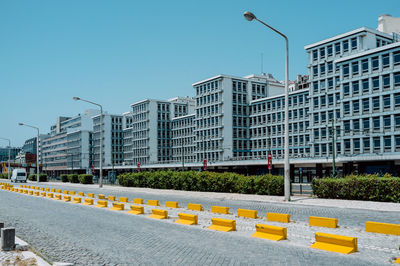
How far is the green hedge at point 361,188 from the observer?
2128 cm

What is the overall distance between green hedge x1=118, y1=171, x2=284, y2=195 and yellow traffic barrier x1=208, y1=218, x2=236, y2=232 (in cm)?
1386

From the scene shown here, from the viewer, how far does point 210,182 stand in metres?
32.7

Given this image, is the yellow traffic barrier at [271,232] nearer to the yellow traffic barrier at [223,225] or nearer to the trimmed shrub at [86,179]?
the yellow traffic barrier at [223,225]

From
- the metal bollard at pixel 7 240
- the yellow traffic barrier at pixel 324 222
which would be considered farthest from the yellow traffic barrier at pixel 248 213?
the metal bollard at pixel 7 240

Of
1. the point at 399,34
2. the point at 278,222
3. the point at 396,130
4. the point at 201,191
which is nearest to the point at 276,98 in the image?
the point at 399,34

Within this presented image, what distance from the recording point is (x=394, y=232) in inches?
462

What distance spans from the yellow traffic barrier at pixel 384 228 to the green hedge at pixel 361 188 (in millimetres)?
10061

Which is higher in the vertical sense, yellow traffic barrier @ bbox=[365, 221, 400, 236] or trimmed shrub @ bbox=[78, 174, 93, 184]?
yellow traffic barrier @ bbox=[365, 221, 400, 236]

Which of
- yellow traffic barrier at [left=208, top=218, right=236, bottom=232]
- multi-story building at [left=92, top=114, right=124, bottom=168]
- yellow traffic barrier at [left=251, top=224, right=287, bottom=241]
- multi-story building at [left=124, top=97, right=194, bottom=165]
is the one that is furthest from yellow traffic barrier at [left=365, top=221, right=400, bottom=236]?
multi-story building at [left=92, top=114, right=124, bottom=168]

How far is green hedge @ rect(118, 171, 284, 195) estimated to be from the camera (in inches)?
1083

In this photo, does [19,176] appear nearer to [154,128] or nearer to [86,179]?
[86,179]

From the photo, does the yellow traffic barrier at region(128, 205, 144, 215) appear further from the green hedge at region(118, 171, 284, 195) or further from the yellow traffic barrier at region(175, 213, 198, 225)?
the green hedge at region(118, 171, 284, 195)

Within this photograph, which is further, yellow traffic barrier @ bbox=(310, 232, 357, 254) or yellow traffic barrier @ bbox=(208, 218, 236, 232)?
yellow traffic barrier @ bbox=(208, 218, 236, 232)

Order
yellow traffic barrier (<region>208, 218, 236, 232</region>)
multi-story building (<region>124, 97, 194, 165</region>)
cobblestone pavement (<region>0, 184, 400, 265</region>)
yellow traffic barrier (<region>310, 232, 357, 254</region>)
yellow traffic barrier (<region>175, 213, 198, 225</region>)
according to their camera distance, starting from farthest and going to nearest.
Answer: multi-story building (<region>124, 97, 194, 165</region>), yellow traffic barrier (<region>175, 213, 198, 225</region>), yellow traffic barrier (<region>208, 218, 236, 232</region>), yellow traffic barrier (<region>310, 232, 357, 254</region>), cobblestone pavement (<region>0, 184, 400, 265</region>)
